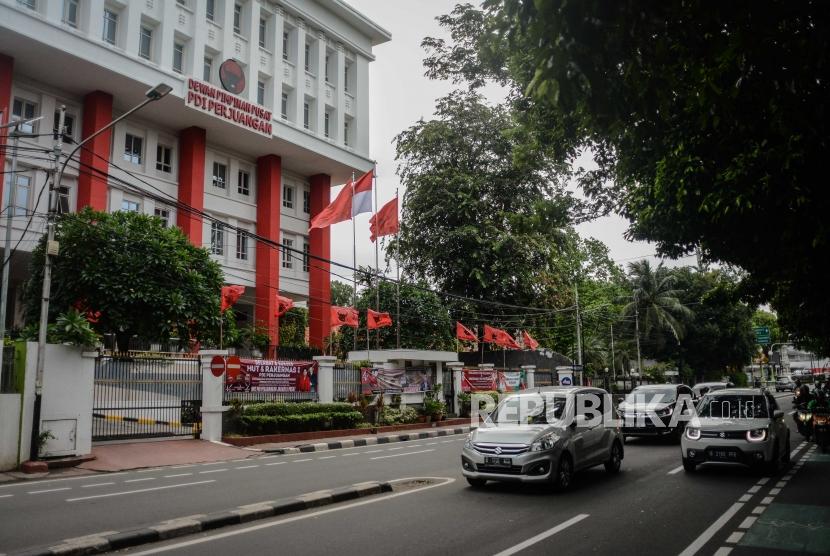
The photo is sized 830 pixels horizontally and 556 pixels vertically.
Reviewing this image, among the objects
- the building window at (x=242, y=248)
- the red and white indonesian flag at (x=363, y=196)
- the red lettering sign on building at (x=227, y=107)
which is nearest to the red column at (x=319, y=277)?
the building window at (x=242, y=248)

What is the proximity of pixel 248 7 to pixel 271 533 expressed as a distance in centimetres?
3543

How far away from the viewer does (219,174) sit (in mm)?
37000

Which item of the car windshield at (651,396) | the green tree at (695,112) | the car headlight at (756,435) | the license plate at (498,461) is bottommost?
the license plate at (498,461)

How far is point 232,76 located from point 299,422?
853 inches

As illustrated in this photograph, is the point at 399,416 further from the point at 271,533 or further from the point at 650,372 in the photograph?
the point at 650,372

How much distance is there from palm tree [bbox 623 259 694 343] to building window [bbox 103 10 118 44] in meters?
43.9

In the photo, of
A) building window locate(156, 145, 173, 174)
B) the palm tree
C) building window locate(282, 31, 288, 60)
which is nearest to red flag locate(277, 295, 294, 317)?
building window locate(156, 145, 173, 174)

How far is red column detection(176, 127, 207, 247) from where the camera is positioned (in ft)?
109

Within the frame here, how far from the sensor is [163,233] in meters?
24.8

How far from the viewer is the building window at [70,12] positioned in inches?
1122

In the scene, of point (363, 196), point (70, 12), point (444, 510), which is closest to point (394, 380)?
point (363, 196)

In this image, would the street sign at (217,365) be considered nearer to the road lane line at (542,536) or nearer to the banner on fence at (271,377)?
the banner on fence at (271,377)

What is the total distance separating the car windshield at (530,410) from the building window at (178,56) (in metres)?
28.9

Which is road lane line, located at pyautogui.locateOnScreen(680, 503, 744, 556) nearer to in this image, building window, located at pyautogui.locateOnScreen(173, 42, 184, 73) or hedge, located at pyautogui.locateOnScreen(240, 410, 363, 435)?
hedge, located at pyautogui.locateOnScreen(240, 410, 363, 435)
